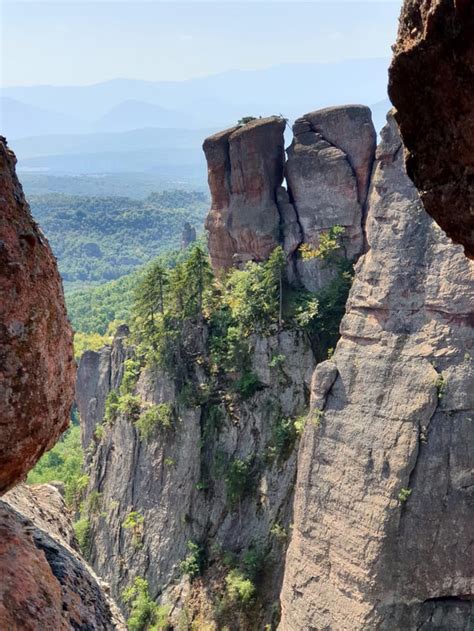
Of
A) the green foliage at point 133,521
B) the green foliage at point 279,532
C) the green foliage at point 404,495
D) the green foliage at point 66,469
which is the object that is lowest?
the green foliage at point 66,469

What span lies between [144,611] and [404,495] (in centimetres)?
1289

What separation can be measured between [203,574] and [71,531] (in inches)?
753

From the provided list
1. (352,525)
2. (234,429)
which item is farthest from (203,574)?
(352,525)

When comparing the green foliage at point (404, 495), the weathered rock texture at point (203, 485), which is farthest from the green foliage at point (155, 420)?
the green foliage at point (404, 495)

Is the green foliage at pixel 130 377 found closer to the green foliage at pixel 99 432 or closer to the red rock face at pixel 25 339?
the green foliage at pixel 99 432

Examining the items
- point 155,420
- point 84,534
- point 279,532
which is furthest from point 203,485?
point 84,534

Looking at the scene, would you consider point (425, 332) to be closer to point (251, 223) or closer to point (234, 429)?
point (234, 429)

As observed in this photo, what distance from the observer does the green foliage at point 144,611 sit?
2730 centimetres

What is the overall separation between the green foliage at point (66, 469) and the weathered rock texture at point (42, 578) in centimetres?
2713

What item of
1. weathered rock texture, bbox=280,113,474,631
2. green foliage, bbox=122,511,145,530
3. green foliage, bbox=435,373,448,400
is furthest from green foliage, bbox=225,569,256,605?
green foliage, bbox=435,373,448,400

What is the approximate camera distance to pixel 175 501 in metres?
29.8

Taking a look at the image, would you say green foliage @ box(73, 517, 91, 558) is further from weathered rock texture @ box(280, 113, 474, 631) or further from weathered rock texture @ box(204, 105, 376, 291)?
weathered rock texture @ box(204, 105, 376, 291)

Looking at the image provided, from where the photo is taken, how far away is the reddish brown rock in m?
32.0

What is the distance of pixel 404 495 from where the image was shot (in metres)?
21.1
